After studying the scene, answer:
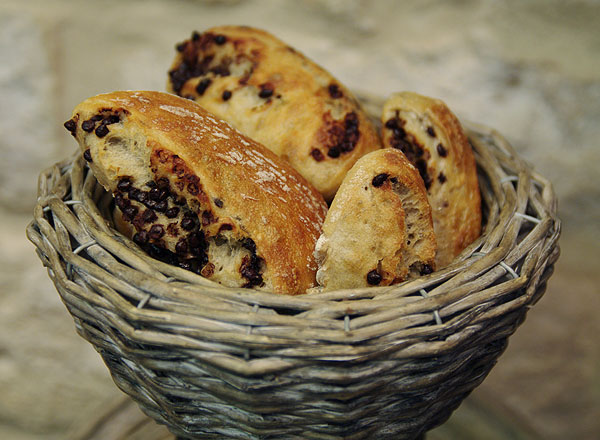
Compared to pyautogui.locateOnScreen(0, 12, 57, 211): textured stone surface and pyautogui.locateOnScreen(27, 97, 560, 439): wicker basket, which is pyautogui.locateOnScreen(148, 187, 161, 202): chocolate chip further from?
pyautogui.locateOnScreen(0, 12, 57, 211): textured stone surface

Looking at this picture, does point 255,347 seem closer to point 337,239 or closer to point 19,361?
point 337,239

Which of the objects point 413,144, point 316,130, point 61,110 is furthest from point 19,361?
point 413,144

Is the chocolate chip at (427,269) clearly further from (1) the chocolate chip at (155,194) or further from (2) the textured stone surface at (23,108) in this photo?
(2) the textured stone surface at (23,108)

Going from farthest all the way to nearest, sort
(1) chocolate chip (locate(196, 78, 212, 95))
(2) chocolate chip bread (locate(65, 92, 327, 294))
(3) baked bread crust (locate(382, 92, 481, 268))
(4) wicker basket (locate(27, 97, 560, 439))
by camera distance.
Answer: (1) chocolate chip (locate(196, 78, 212, 95)) → (3) baked bread crust (locate(382, 92, 481, 268)) → (2) chocolate chip bread (locate(65, 92, 327, 294)) → (4) wicker basket (locate(27, 97, 560, 439))

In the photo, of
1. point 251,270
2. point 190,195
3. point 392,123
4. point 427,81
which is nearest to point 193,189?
point 190,195

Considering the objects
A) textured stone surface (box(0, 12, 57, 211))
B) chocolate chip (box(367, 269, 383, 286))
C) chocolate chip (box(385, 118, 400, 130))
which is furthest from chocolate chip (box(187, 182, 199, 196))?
textured stone surface (box(0, 12, 57, 211))

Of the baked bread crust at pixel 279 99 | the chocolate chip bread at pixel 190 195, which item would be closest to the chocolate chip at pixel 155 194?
the chocolate chip bread at pixel 190 195
